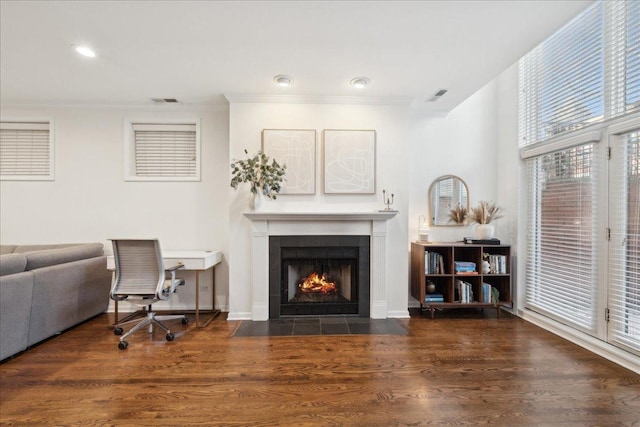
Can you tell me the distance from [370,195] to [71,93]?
370cm

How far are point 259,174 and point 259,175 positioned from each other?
11mm

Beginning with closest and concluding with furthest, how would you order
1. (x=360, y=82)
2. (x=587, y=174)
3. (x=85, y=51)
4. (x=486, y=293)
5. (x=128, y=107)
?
(x=85, y=51) < (x=587, y=174) < (x=360, y=82) < (x=486, y=293) < (x=128, y=107)

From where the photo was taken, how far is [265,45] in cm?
235

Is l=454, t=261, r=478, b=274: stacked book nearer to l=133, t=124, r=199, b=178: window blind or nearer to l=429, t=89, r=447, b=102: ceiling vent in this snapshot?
l=429, t=89, r=447, b=102: ceiling vent

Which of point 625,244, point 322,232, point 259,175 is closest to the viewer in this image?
point 625,244

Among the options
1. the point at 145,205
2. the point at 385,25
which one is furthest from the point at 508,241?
the point at 145,205

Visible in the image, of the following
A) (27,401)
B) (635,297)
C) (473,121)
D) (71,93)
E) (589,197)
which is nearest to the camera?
(27,401)

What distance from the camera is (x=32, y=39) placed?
7.52ft

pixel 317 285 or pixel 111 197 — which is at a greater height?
pixel 111 197

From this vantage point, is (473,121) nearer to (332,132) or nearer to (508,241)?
(508,241)

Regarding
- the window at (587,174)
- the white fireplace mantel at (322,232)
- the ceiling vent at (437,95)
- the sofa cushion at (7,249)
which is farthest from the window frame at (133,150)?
the window at (587,174)

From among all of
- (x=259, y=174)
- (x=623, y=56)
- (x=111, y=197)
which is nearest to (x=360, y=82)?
(x=259, y=174)

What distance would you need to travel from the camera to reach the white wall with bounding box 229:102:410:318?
130 inches

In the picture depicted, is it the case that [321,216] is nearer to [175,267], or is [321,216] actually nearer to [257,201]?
[257,201]
